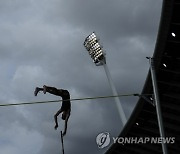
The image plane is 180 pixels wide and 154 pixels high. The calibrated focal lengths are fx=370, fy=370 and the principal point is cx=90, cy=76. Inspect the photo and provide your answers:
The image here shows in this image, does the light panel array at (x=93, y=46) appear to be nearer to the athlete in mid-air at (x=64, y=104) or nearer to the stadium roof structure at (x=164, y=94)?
the stadium roof structure at (x=164, y=94)

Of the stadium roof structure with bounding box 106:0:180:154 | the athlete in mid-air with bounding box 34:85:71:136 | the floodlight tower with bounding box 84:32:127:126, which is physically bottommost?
the athlete in mid-air with bounding box 34:85:71:136

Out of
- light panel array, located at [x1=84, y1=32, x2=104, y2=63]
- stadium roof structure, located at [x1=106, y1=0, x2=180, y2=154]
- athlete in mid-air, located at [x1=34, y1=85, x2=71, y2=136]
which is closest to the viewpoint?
athlete in mid-air, located at [x1=34, y1=85, x2=71, y2=136]

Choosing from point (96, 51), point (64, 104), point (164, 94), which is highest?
point (96, 51)

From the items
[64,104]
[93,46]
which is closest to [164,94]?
[64,104]

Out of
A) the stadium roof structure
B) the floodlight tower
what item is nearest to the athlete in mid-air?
the stadium roof structure

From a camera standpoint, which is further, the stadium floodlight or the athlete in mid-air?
the stadium floodlight

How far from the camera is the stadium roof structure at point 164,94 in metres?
29.4

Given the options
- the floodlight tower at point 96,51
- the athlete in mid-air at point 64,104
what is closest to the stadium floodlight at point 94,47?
the floodlight tower at point 96,51

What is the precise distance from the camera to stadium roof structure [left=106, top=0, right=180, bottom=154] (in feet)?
96.4

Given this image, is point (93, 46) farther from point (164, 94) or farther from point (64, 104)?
point (64, 104)

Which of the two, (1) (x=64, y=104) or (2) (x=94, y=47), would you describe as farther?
(2) (x=94, y=47)

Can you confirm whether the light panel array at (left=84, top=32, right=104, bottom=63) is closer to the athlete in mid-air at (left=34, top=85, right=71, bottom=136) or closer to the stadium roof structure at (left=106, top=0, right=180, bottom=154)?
the stadium roof structure at (left=106, top=0, right=180, bottom=154)

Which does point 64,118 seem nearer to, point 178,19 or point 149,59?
point 149,59

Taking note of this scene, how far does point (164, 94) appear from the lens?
37.2 metres
